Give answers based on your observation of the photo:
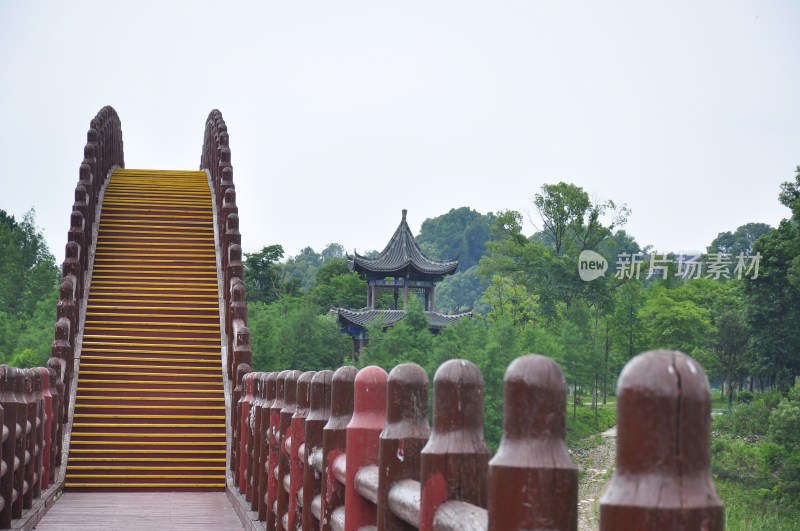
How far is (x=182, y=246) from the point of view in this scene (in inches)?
522

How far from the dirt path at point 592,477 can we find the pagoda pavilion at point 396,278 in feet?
22.5

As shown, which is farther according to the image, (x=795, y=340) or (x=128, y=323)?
(x=795, y=340)

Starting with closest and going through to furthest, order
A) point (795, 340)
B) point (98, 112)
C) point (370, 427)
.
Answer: point (370, 427), point (98, 112), point (795, 340)

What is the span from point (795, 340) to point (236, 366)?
2839cm

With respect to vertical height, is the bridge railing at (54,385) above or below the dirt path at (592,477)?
above

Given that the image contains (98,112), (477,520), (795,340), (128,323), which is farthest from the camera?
(795,340)

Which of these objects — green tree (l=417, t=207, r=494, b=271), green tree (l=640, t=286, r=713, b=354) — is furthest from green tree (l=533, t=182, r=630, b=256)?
green tree (l=417, t=207, r=494, b=271)

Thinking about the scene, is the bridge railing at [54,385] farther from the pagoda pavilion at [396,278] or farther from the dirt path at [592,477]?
the pagoda pavilion at [396,278]

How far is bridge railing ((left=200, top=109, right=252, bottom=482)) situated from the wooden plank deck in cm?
71

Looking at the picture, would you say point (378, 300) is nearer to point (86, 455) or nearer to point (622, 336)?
point (622, 336)

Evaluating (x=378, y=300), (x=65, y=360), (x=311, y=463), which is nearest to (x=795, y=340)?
(x=378, y=300)

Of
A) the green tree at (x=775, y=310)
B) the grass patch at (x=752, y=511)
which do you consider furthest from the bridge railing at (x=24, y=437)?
the green tree at (x=775, y=310)

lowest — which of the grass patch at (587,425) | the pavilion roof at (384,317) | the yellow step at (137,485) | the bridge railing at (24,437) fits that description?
the grass patch at (587,425)

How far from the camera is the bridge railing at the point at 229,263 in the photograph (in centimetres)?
982
